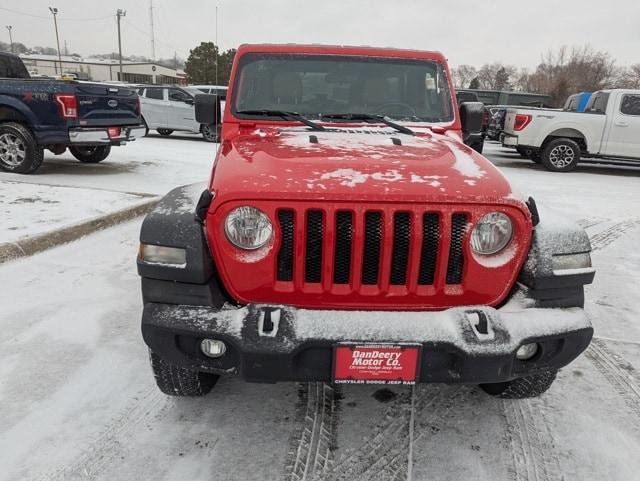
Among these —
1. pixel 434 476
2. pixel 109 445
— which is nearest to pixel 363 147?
pixel 434 476

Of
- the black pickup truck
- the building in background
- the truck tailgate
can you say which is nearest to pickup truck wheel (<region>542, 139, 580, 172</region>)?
the truck tailgate

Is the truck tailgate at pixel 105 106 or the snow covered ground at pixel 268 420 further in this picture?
the truck tailgate at pixel 105 106

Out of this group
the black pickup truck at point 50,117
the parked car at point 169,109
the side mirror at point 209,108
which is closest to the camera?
the side mirror at point 209,108

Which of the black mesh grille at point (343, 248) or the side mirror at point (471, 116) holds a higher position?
the side mirror at point (471, 116)

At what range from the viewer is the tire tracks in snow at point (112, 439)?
7.34ft

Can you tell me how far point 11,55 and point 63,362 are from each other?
8681 millimetres

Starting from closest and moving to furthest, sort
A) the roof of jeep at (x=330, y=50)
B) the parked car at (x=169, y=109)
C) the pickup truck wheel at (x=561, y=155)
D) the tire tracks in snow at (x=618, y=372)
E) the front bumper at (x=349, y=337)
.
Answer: the front bumper at (x=349, y=337)
the tire tracks in snow at (x=618, y=372)
the roof of jeep at (x=330, y=50)
the pickup truck wheel at (x=561, y=155)
the parked car at (x=169, y=109)

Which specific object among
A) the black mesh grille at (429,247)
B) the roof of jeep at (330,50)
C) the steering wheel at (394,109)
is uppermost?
the roof of jeep at (330,50)

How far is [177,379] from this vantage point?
2.58m

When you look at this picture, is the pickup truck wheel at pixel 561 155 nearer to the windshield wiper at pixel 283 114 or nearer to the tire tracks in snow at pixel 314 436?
the windshield wiper at pixel 283 114

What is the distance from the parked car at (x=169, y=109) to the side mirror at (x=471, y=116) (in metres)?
12.4

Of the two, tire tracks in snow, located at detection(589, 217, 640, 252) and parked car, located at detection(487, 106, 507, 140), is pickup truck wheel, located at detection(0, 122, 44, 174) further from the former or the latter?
parked car, located at detection(487, 106, 507, 140)

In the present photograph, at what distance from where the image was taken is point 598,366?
3283 mm

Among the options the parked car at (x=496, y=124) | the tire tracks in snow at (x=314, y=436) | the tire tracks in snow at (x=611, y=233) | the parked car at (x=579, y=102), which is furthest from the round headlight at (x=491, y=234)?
the parked car at (x=579, y=102)
